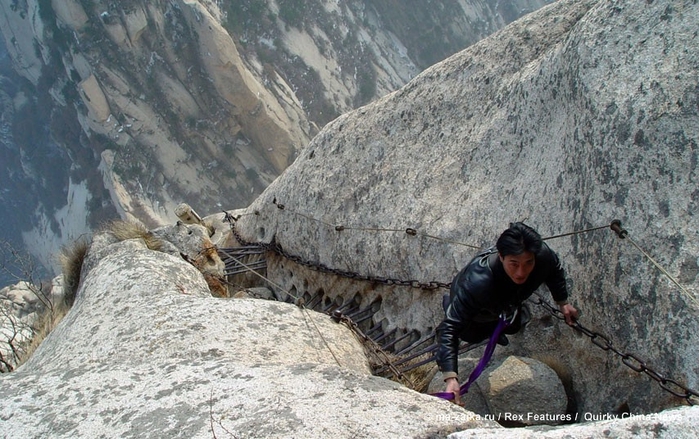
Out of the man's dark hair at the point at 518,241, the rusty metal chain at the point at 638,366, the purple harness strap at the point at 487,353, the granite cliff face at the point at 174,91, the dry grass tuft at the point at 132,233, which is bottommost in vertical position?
the rusty metal chain at the point at 638,366

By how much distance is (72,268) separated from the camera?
224 inches

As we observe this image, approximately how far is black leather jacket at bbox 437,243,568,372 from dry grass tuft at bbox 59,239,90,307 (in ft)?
14.1

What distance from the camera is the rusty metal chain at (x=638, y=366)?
2.17 metres

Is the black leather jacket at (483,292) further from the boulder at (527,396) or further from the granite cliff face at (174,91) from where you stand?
the granite cliff face at (174,91)

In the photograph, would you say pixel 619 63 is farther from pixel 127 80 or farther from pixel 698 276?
pixel 127 80

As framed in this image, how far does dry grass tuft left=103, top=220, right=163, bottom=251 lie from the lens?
5406 mm

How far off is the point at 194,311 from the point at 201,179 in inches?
1293

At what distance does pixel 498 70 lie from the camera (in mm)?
4309

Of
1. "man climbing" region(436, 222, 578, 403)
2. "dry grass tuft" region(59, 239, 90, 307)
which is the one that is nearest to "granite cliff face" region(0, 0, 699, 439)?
"man climbing" region(436, 222, 578, 403)

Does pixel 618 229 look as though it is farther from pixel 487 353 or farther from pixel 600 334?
pixel 487 353

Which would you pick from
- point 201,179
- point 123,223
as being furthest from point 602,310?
point 201,179

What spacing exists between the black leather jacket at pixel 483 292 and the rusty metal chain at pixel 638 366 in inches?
13.3

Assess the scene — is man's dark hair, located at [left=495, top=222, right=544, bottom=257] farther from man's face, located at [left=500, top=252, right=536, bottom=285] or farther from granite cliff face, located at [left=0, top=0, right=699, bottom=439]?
granite cliff face, located at [left=0, top=0, right=699, bottom=439]

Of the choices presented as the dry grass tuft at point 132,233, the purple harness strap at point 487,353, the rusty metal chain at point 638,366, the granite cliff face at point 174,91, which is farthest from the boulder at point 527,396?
the granite cliff face at point 174,91
